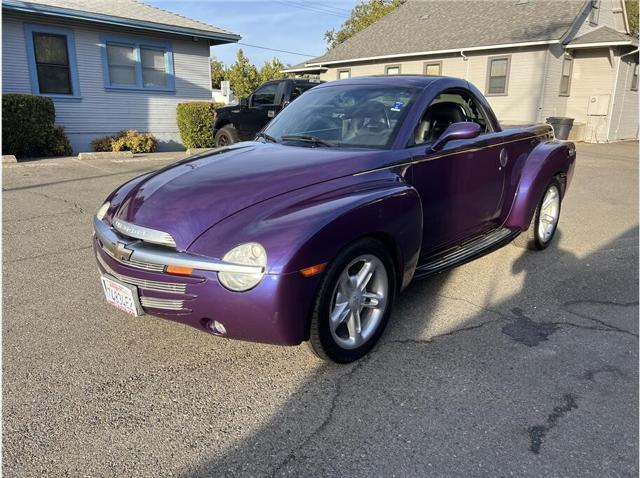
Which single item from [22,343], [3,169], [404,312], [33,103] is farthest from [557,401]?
[33,103]

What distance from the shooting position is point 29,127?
37.7ft

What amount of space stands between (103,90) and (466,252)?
12740 mm

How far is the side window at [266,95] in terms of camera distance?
1204 cm

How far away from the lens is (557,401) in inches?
110

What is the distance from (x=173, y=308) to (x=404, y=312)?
6.08ft

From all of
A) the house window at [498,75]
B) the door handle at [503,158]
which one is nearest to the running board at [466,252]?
the door handle at [503,158]

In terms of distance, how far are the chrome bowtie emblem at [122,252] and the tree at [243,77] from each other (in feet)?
121

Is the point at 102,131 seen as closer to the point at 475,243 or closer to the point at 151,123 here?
the point at 151,123

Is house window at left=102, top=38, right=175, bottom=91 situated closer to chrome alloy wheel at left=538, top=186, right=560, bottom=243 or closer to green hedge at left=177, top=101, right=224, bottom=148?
green hedge at left=177, top=101, right=224, bottom=148

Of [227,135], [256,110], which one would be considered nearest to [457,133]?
[256,110]

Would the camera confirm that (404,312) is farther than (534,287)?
No

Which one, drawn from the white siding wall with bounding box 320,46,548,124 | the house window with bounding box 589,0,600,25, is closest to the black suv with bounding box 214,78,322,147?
the white siding wall with bounding box 320,46,548,124

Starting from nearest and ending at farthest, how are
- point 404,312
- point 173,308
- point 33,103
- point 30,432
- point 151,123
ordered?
point 30,432
point 173,308
point 404,312
point 33,103
point 151,123

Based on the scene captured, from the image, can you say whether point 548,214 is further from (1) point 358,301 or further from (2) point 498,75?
(2) point 498,75
